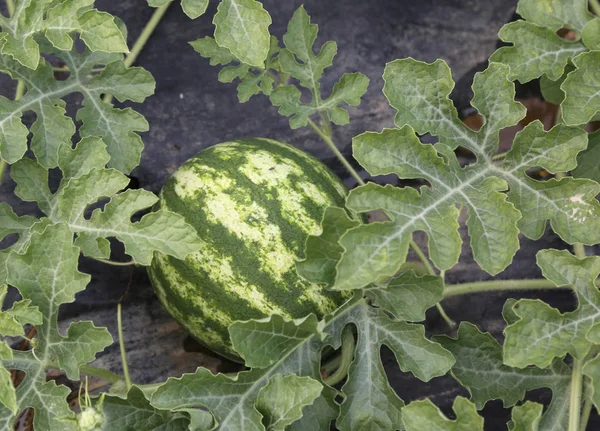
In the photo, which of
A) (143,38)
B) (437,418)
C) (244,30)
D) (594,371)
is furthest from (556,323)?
(143,38)

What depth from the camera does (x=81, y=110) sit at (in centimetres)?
225

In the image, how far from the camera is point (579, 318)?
6.32 feet

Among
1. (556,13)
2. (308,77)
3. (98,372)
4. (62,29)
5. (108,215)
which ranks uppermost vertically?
(556,13)

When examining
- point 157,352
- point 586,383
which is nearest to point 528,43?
point 586,383

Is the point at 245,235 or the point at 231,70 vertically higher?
the point at 231,70

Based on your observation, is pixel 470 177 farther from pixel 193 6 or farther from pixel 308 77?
pixel 193 6

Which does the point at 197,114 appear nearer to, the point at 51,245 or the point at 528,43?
the point at 51,245

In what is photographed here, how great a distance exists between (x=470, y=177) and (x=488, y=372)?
1.96 feet

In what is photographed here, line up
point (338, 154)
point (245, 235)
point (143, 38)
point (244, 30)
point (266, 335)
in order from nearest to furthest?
1. point (266, 335)
2. point (244, 30)
3. point (245, 235)
4. point (338, 154)
5. point (143, 38)

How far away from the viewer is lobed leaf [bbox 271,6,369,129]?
2.25 m

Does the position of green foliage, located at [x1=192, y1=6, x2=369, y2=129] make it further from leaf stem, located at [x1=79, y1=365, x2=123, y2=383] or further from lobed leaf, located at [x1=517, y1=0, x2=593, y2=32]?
leaf stem, located at [x1=79, y1=365, x2=123, y2=383]

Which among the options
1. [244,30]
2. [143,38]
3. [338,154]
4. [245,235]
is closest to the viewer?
[244,30]

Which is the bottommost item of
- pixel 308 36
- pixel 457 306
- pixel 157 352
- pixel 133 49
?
pixel 157 352

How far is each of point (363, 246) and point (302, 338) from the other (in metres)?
0.38
